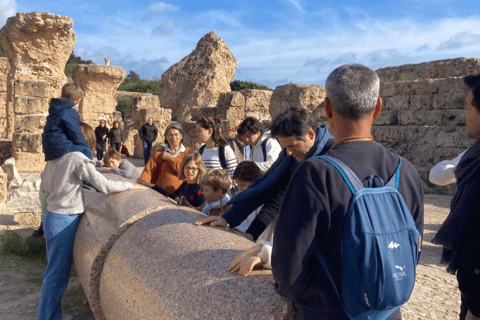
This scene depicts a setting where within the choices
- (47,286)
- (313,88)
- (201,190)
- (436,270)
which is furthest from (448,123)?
(47,286)

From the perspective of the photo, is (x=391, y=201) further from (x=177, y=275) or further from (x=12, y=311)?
(x=12, y=311)

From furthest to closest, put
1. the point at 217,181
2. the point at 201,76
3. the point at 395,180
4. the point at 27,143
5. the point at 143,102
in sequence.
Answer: the point at 201,76 < the point at 143,102 < the point at 27,143 < the point at 217,181 < the point at 395,180

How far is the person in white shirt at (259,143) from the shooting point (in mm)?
4289

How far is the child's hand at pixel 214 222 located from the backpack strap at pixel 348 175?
1218 millimetres

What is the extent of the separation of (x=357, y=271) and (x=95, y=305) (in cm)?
200

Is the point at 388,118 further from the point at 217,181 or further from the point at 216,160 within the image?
the point at 217,181

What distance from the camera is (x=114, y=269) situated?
252 cm

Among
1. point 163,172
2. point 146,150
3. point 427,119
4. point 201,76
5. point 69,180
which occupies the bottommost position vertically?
point 146,150

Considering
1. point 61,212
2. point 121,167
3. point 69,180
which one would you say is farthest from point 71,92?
point 121,167

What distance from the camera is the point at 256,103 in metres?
13.8

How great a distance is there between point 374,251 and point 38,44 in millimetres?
13425

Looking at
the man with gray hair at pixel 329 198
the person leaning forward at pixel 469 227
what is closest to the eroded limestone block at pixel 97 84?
the person leaning forward at pixel 469 227

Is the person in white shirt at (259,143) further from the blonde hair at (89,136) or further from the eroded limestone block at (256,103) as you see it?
the eroded limestone block at (256,103)

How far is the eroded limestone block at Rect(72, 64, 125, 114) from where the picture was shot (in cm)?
1540
